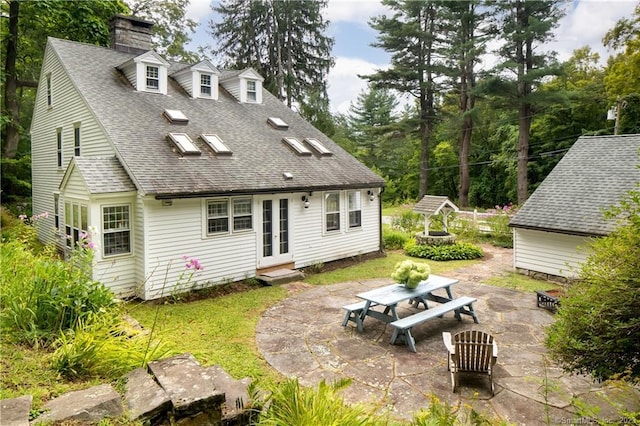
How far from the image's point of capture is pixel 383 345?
23.1 ft

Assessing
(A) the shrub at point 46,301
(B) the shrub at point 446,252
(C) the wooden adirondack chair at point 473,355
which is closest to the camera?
(A) the shrub at point 46,301

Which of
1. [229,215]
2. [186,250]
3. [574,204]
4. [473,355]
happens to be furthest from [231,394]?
[574,204]

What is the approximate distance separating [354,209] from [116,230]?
24.8 ft

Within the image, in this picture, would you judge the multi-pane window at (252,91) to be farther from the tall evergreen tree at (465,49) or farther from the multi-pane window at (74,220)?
the tall evergreen tree at (465,49)

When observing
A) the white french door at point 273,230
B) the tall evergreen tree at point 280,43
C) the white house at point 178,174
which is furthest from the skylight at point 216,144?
the tall evergreen tree at point 280,43

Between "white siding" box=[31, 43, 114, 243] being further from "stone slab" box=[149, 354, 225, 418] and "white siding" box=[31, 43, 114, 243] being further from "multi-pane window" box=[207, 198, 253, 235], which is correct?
"stone slab" box=[149, 354, 225, 418]

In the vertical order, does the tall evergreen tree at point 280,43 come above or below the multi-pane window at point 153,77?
above

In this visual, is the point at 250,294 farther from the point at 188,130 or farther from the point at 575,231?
the point at 575,231

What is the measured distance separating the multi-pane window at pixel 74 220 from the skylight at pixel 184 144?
2706 mm

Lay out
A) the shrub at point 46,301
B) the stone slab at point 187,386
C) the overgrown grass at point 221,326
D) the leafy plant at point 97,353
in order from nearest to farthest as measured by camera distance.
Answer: the stone slab at point 187,386
the leafy plant at point 97,353
the shrub at point 46,301
the overgrown grass at point 221,326

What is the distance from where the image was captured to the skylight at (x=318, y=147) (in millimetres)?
→ 14305

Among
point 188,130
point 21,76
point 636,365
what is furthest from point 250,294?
point 21,76

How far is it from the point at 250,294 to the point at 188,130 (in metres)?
5.18

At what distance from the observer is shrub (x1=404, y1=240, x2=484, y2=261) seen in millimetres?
14516
